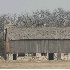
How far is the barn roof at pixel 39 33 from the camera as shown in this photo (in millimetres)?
60344

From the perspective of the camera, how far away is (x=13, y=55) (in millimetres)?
61125

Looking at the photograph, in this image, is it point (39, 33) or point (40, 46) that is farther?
point (39, 33)

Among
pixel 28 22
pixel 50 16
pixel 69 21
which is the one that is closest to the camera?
pixel 28 22

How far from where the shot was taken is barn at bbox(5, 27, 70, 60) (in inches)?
2373

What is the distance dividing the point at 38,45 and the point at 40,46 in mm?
445

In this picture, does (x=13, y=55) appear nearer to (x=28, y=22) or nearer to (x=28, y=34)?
(x=28, y=34)

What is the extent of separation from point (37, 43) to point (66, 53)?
5.96 metres

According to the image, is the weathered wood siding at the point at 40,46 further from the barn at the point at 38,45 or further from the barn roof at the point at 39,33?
the barn roof at the point at 39,33

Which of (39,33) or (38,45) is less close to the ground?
(39,33)

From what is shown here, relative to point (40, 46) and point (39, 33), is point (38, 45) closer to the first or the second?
point (40, 46)

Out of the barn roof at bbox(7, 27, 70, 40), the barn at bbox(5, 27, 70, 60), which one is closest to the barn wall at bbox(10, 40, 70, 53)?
the barn at bbox(5, 27, 70, 60)

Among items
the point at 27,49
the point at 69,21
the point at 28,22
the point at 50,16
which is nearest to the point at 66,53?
the point at 27,49

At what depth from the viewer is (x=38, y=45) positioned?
199ft

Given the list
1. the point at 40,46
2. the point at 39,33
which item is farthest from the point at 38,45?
the point at 39,33
